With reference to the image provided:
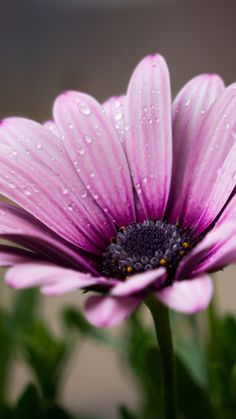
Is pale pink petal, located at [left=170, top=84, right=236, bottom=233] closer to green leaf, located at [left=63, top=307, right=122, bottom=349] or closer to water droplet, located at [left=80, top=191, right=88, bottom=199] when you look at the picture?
water droplet, located at [left=80, top=191, right=88, bottom=199]

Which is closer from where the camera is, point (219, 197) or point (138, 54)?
point (219, 197)

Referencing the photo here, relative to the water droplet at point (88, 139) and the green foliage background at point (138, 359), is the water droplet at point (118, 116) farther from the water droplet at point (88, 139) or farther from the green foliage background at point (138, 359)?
the green foliage background at point (138, 359)

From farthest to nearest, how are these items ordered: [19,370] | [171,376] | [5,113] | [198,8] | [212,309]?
1. [5,113]
2. [198,8]
3. [19,370]
4. [212,309]
5. [171,376]

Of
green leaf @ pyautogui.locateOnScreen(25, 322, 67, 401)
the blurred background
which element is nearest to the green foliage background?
green leaf @ pyautogui.locateOnScreen(25, 322, 67, 401)

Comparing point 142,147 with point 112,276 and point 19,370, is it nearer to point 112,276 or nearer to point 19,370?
point 112,276

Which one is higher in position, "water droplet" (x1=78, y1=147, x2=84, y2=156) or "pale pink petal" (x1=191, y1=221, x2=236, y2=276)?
"water droplet" (x1=78, y1=147, x2=84, y2=156)

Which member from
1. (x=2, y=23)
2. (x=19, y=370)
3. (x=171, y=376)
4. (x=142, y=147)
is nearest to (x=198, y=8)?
(x=2, y=23)

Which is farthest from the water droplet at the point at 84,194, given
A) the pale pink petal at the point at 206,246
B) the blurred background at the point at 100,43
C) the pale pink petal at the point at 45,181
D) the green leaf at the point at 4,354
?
the blurred background at the point at 100,43
